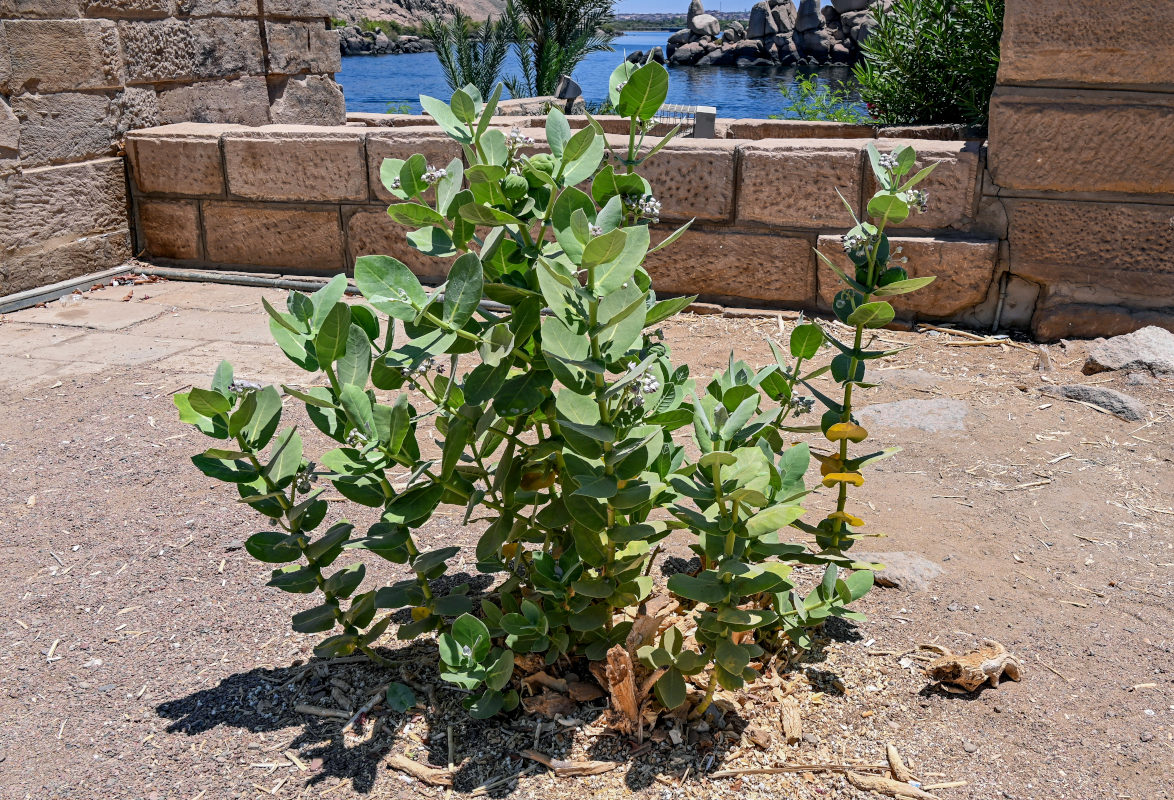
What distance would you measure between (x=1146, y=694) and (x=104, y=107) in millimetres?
5487

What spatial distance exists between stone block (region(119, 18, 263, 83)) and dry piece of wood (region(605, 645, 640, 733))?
5.01 metres

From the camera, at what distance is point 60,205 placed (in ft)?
16.6

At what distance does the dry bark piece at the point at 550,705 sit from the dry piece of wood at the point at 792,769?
1.03ft

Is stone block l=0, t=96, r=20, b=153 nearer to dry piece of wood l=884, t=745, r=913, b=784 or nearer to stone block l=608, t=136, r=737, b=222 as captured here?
stone block l=608, t=136, r=737, b=222

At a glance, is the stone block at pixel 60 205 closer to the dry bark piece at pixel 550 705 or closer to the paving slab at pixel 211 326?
the paving slab at pixel 211 326

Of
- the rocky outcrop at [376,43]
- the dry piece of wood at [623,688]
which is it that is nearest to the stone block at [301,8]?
the dry piece of wood at [623,688]

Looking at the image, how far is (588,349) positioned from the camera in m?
1.46

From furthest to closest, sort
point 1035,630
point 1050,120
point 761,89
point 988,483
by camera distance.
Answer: point 761,89
point 1050,120
point 988,483
point 1035,630

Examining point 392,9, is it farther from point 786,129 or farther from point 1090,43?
point 1090,43

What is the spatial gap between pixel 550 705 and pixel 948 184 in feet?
10.3

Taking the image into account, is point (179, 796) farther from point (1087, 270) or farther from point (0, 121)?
point (0, 121)

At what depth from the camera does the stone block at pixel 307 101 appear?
679 centimetres

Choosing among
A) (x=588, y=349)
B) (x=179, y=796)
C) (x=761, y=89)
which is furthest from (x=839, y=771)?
(x=761, y=89)

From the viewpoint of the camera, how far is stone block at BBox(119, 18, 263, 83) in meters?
5.41
